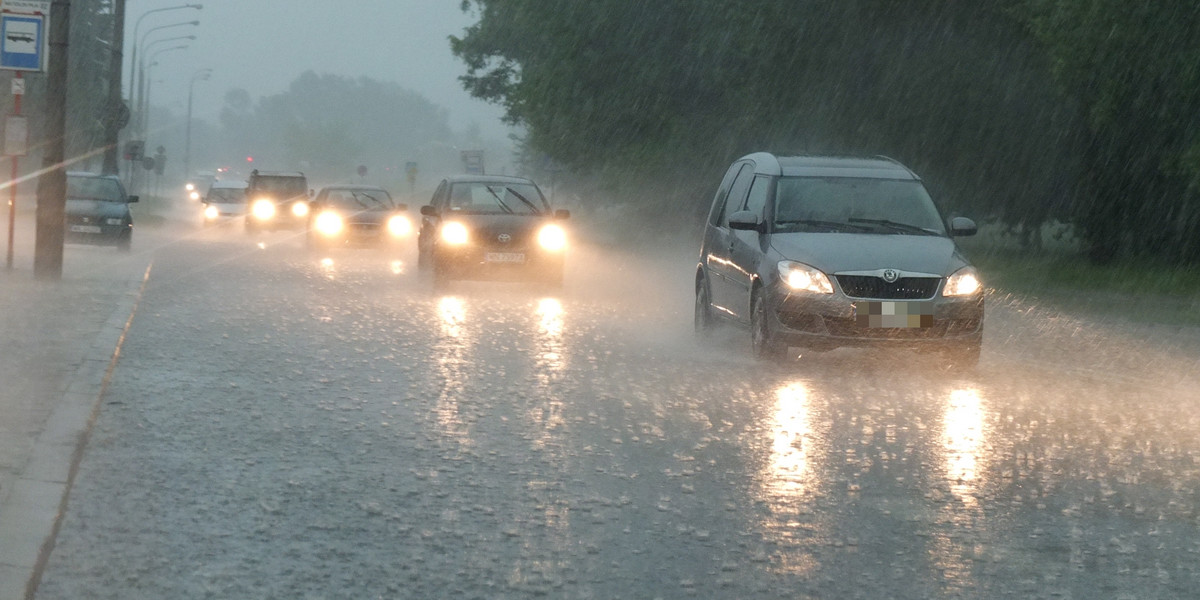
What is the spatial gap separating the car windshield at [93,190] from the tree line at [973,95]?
42.9 feet

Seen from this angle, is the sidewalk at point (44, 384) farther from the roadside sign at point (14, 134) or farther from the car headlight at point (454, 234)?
the car headlight at point (454, 234)

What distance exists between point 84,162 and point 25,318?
7892 centimetres

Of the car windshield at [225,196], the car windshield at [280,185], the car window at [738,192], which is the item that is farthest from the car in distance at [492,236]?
the car windshield at [225,196]

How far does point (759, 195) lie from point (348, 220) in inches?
806

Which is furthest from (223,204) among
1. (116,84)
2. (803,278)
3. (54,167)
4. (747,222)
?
(803,278)

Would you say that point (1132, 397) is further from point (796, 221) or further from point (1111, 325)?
point (1111, 325)

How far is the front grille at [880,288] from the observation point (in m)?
12.6

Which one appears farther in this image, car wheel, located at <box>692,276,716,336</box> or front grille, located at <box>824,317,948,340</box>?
car wheel, located at <box>692,276,716,336</box>

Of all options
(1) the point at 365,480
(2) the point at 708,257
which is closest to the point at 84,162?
(2) the point at 708,257

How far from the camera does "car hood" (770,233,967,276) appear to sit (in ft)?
41.8

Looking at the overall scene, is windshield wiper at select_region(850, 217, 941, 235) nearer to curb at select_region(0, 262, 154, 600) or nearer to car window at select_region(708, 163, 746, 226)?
car window at select_region(708, 163, 746, 226)

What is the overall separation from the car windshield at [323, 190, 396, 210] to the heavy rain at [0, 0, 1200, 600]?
270 cm

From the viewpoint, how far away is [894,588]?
588 cm

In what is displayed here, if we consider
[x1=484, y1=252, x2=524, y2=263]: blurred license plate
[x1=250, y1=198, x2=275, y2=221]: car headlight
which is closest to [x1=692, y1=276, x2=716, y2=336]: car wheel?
[x1=484, y1=252, x2=524, y2=263]: blurred license plate
